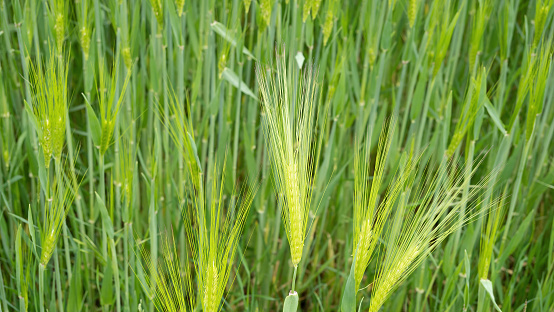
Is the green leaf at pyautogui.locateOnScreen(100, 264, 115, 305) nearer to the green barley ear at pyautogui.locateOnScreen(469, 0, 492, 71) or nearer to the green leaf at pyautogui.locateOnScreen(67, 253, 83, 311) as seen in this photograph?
the green leaf at pyautogui.locateOnScreen(67, 253, 83, 311)

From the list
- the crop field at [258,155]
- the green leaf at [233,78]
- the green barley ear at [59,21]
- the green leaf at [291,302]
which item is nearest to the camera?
the green leaf at [291,302]

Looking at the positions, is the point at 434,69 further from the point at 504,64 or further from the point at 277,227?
the point at 277,227

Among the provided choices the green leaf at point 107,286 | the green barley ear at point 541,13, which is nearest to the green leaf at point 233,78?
the green leaf at point 107,286

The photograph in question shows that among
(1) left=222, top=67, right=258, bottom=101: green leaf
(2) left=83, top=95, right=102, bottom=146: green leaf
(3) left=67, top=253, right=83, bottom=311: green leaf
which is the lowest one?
(3) left=67, top=253, right=83, bottom=311: green leaf

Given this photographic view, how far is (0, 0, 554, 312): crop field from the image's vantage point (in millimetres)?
821

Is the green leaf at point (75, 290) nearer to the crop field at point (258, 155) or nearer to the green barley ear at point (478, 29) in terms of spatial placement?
the crop field at point (258, 155)

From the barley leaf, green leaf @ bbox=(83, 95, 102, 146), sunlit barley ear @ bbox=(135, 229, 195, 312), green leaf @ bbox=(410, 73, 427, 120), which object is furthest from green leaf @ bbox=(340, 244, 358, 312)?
green leaf @ bbox=(410, 73, 427, 120)

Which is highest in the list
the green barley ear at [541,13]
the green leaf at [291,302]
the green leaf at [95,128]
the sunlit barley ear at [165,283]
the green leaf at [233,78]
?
the green barley ear at [541,13]

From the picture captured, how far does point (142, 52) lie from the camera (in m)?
1.20

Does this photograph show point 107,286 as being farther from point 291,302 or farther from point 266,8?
point 266,8

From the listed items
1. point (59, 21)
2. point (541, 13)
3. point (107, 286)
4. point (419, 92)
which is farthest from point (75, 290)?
point (541, 13)

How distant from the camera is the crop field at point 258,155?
2.69 ft

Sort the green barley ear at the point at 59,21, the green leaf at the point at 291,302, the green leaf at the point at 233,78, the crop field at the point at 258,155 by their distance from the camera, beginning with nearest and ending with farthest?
the green leaf at the point at 291,302 → the crop field at the point at 258,155 → the green barley ear at the point at 59,21 → the green leaf at the point at 233,78

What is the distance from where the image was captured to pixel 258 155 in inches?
51.1
